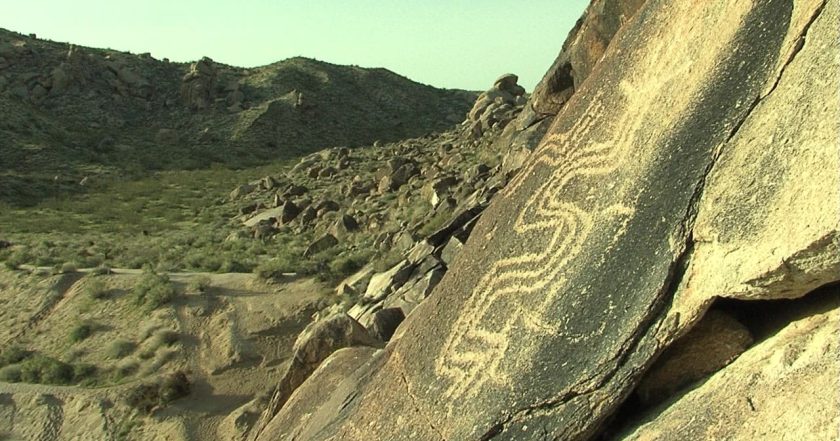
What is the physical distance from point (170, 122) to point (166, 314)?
129 ft

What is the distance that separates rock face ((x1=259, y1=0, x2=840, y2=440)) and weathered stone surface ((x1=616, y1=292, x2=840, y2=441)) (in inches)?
0.8

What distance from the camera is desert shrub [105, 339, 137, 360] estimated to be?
15.3 m

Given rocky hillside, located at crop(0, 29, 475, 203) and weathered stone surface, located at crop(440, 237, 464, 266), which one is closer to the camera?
weathered stone surface, located at crop(440, 237, 464, 266)

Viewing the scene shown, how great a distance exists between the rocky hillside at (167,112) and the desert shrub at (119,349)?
75.4 feet

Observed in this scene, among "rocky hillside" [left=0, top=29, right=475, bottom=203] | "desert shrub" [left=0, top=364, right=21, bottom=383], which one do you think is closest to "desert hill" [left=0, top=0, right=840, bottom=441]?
"desert shrub" [left=0, top=364, right=21, bottom=383]

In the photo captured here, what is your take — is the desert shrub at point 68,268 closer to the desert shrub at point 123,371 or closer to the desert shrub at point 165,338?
the desert shrub at point 165,338

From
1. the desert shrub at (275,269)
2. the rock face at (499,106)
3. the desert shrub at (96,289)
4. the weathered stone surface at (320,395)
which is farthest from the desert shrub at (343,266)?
the rock face at (499,106)

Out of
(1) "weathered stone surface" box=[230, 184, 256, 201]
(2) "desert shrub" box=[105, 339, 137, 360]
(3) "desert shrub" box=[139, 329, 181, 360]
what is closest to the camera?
(3) "desert shrub" box=[139, 329, 181, 360]

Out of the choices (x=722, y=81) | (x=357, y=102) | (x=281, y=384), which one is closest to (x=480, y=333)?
(x=722, y=81)

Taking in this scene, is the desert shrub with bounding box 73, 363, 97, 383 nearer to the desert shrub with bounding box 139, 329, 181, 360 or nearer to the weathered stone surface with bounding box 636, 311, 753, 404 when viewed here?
the desert shrub with bounding box 139, 329, 181, 360

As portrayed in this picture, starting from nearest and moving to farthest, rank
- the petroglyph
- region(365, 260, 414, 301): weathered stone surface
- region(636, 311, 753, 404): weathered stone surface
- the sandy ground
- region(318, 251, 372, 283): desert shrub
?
region(636, 311, 753, 404): weathered stone surface, the petroglyph, the sandy ground, region(365, 260, 414, 301): weathered stone surface, region(318, 251, 372, 283): desert shrub

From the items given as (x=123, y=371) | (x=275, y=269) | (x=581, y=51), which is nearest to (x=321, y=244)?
(x=275, y=269)

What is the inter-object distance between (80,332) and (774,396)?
1535cm

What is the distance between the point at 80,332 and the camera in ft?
52.9
